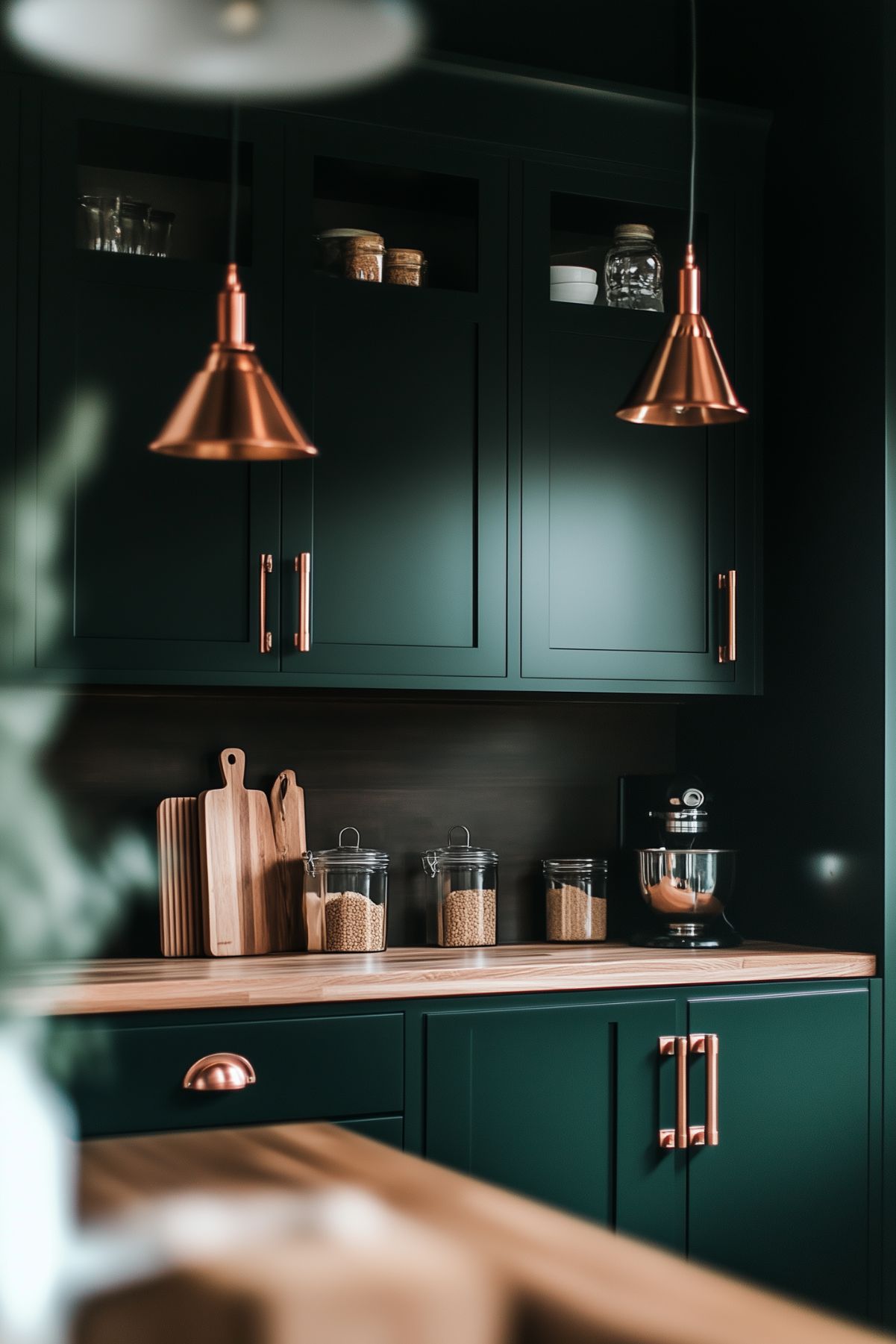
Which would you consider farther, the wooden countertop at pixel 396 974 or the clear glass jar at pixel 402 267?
the clear glass jar at pixel 402 267

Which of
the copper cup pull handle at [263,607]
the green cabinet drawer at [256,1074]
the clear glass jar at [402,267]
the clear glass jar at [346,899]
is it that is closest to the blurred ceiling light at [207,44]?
the clear glass jar at [402,267]

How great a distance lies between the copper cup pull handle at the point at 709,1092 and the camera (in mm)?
2725

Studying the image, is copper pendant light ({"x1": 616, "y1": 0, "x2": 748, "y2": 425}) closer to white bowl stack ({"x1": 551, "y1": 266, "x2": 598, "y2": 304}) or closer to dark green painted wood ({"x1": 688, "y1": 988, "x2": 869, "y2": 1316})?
white bowl stack ({"x1": 551, "y1": 266, "x2": 598, "y2": 304})

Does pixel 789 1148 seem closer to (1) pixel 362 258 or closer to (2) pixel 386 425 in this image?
(2) pixel 386 425

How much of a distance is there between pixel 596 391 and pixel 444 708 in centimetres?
78

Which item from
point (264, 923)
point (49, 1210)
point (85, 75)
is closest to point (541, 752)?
point (264, 923)

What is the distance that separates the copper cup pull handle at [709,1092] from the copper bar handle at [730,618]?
815 mm

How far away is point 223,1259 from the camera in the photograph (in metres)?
0.87

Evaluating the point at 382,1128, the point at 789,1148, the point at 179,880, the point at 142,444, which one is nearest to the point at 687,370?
the point at 142,444

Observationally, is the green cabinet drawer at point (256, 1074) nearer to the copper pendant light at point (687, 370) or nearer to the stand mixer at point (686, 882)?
the stand mixer at point (686, 882)

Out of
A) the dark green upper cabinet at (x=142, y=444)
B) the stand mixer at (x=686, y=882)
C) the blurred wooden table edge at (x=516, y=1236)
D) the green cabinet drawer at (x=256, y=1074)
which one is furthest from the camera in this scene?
the stand mixer at (x=686, y=882)

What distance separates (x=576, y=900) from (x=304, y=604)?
0.93 m

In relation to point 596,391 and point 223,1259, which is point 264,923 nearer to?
point 596,391

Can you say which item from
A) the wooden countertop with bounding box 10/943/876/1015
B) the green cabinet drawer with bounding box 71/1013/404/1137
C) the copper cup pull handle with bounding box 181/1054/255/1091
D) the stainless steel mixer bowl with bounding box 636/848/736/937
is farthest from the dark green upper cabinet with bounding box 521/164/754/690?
the copper cup pull handle with bounding box 181/1054/255/1091
